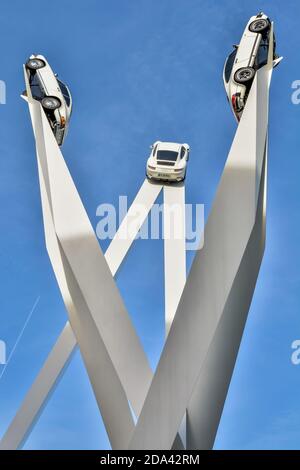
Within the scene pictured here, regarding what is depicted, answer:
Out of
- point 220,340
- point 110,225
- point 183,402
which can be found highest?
Answer: point 110,225

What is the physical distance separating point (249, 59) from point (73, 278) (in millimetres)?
6056

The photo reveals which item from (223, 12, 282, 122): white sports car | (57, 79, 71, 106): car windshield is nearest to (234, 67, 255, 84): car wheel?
(223, 12, 282, 122): white sports car

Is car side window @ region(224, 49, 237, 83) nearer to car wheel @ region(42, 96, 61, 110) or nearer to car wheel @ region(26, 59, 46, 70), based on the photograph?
car wheel @ region(42, 96, 61, 110)

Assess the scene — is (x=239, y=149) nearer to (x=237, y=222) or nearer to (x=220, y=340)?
(x=237, y=222)

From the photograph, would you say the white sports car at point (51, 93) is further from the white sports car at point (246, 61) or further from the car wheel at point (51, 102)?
the white sports car at point (246, 61)

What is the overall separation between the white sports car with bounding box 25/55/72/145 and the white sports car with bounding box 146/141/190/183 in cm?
373

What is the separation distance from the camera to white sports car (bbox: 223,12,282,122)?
12258 mm

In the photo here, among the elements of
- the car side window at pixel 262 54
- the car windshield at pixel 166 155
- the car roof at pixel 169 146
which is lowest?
the car side window at pixel 262 54

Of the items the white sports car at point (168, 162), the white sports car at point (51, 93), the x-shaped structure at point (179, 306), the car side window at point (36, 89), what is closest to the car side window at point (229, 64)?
the x-shaped structure at point (179, 306)

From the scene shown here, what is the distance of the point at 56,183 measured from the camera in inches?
436

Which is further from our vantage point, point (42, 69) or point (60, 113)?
point (42, 69)

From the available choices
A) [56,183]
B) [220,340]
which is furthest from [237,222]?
[56,183]

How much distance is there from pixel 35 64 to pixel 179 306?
915 cm

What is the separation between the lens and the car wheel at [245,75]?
12219 millimetres
